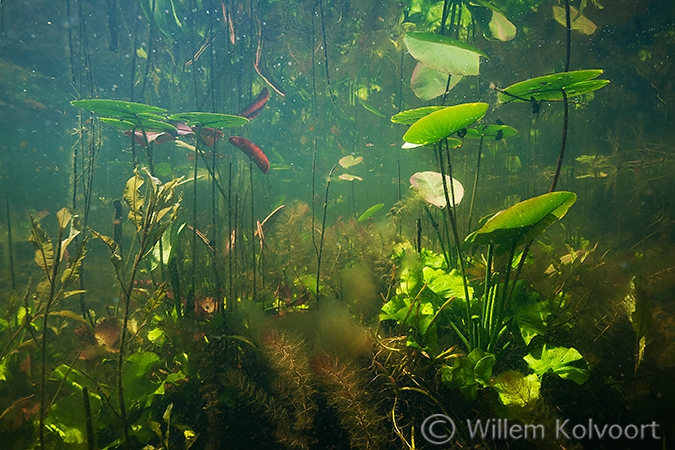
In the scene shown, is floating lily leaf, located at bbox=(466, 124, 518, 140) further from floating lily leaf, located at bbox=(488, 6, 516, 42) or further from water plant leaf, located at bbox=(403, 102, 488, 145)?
floating lily leaf, located at bbox=(488, 6, 516, 42)

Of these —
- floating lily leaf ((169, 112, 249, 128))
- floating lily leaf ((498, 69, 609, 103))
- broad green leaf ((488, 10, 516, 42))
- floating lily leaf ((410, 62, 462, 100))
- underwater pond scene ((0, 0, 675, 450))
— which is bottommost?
underwater pond scene ((0, 0, 675, 450))

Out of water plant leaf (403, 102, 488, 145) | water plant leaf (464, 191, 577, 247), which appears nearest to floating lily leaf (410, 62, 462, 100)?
water plant leaf (403, 102, 488, 145)

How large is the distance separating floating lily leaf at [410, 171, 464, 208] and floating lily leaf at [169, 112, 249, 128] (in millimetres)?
1897

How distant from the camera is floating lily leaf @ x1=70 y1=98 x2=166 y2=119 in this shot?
2.66 m

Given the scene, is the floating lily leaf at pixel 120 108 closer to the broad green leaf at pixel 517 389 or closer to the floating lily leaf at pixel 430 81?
the floating lily leaf at pixel 430 81

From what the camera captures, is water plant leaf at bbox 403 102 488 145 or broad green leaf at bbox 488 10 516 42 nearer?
water plant leaf at bbox 403 102 488 145

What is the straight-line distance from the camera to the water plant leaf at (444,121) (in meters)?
1.59

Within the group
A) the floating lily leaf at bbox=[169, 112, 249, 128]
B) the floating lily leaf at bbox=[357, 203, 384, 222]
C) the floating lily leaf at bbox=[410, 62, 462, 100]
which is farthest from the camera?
the floating lily leaf at bbox=[357, 203, 384, 222]

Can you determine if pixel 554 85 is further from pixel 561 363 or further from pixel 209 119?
pixel 209 119

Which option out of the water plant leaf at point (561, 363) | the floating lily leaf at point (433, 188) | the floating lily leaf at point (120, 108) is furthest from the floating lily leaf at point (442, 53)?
the floating lily leaf at point (120, 108)

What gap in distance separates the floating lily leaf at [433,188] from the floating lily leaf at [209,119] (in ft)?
6.22

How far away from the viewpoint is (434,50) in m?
2.36

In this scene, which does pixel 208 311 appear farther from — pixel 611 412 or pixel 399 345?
pixel 611 412

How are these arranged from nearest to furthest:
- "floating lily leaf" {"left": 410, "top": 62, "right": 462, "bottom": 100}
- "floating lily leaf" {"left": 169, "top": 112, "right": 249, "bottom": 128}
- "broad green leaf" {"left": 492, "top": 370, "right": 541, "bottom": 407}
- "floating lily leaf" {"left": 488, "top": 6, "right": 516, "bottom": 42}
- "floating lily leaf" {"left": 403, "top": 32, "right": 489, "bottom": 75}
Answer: "broad green leaf" {"left": 492, "top": 370, "right": 541, "bottom": 407}, "floating lily leaf" {"left": 403, "top": 32, "right": 489, "bottom": 75}, "floating lily leaf" {"left": 169, "top": 112, "right": 249, "bottom": 128}, "floating lily leaf" {"left": 410, "top": 62, "right": 462, "bottom": 100}, "floating lily leaf" {"left": 488, "top": 6, "right": 516, "bottom": 42}
